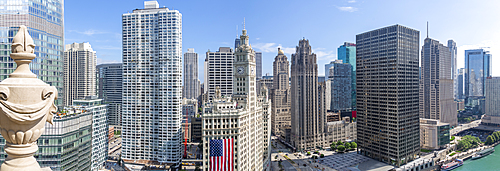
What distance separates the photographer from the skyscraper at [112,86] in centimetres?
13912

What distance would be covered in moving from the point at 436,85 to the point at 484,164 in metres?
59.6

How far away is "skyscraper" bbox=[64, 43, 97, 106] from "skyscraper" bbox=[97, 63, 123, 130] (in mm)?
12774

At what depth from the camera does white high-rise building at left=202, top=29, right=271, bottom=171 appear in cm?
5069

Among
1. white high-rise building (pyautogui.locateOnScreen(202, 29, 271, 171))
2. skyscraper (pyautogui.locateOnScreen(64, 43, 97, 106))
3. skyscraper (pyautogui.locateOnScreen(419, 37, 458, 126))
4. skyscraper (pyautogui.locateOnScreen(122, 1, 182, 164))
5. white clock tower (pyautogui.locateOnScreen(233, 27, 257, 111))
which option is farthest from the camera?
Answer: skyscraper (pyautogui.locateOnScreen(419, 37, 458, 126))

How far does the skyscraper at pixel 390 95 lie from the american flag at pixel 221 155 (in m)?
56.3

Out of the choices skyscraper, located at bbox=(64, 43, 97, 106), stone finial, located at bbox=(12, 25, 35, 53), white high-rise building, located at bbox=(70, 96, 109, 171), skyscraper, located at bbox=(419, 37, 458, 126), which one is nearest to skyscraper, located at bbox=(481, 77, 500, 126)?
skyscraper, located at bbox=(419, 37, 458, 126)

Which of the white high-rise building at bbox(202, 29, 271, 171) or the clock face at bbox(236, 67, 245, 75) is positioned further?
the clock face at bbox(236, 67, 245, 75)

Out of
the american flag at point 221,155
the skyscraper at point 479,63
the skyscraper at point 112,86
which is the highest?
the skyscraper at point 479,63

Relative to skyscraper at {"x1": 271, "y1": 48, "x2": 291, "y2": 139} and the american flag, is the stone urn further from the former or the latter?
skyscraper at {"x1": 271, "y1": 48, "x2": 291, "y2": 139}

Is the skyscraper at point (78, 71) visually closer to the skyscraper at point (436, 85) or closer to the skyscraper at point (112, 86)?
the skyscraper at point (112, 86)

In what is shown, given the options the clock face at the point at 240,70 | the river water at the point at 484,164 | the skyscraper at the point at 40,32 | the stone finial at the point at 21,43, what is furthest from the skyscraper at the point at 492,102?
the skyscraper at the point at 40,32

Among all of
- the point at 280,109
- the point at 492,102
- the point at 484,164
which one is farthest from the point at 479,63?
the point at 280,109

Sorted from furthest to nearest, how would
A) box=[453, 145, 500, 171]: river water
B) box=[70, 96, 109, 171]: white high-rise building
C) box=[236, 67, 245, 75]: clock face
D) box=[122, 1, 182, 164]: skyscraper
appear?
box=[453, 145, 500, 171]: river water, box=[122, 1, 182, 164]: skyscraper, box=[70, 96, 109, 171]: white high-rise building, box=[236, 67, 245, 75]: clock face

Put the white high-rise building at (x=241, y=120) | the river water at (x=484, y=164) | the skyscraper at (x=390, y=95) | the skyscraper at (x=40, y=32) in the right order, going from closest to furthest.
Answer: the skyscraper at (x=40, y=32) < the white high-rise building at (x=241, y=120) < the skyscraper at (x=390, y=95) < the river water at (x=484, y=164)
